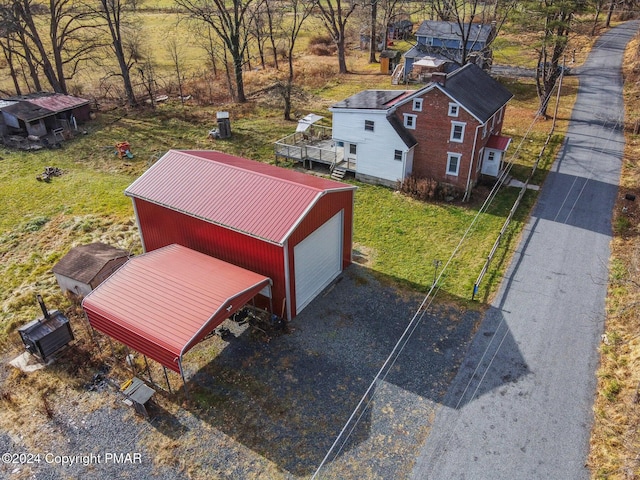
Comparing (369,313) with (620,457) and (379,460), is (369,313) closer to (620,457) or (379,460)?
(379,460)

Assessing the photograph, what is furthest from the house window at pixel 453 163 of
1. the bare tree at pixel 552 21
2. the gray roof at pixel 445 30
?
the gray roof at pixel 445 30

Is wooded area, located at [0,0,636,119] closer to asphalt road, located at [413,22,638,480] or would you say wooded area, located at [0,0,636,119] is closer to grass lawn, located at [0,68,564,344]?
grass lawn, located at [0,68,564,344]

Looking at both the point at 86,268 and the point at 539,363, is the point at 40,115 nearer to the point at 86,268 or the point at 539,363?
the point at 86,268

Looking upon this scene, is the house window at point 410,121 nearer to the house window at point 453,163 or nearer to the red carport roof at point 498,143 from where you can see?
the house window at point 453,163

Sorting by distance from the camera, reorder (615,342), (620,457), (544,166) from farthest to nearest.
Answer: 1. (544,166)
2. (615,342)
3. (620,457)

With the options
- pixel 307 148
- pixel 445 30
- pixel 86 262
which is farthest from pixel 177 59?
pixel 86 262

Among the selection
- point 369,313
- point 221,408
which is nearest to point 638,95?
point 369,313

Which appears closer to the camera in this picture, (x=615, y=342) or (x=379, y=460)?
(x=379, y=460)
